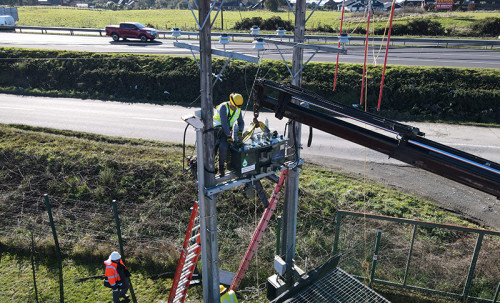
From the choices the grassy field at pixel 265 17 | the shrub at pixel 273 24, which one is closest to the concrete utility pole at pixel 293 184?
the grassy field at pixel 265 17

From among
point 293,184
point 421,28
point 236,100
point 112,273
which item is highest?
point 421,28

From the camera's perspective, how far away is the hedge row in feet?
68.3

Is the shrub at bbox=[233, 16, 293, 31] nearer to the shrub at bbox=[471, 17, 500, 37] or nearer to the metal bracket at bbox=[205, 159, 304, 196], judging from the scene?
the shrub at bbox=[471, 17, 500, 37]

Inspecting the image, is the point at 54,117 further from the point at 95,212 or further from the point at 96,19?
the point at 96,19

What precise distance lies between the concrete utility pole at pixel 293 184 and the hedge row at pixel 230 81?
1259 cm

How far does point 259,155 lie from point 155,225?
5436 millimetres

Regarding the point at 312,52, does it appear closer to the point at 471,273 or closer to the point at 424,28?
the point at 424,28

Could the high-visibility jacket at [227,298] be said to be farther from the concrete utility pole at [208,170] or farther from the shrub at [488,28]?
the shrub at [488,28]

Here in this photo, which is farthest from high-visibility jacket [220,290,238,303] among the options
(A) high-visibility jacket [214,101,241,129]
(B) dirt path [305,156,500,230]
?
(B) dirt path [305,156,500,230]

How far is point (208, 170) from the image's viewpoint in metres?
6.18

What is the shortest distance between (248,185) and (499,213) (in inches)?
362

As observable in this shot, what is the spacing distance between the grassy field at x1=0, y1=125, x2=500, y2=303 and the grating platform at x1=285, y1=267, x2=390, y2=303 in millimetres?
1082

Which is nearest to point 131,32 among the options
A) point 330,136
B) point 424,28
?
point 330,136

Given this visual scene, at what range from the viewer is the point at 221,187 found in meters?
6.28
